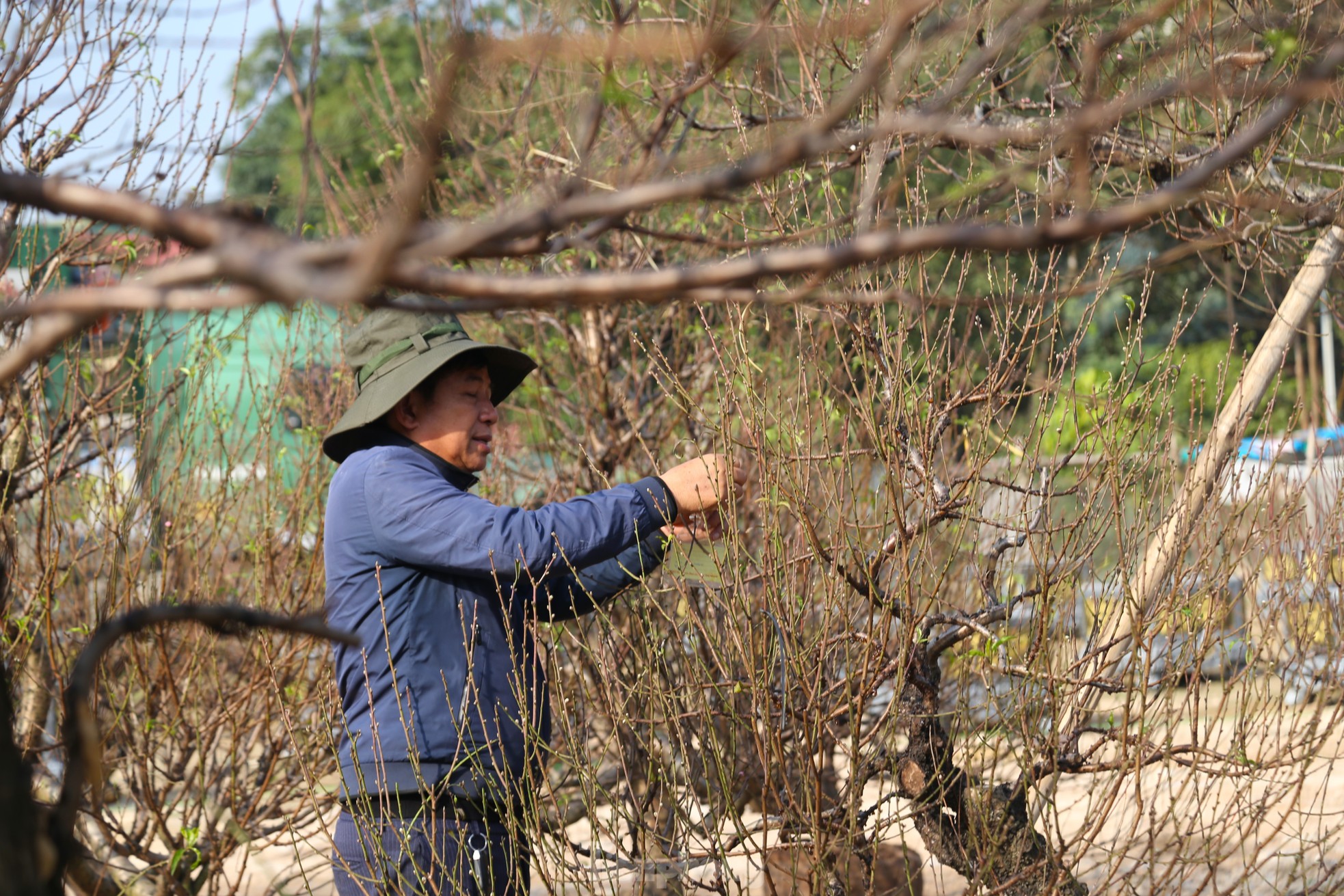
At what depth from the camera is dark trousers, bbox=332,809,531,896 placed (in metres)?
2.77

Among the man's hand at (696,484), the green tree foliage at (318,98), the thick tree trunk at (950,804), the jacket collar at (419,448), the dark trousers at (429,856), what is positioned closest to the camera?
the green tree foliage at (318,98)

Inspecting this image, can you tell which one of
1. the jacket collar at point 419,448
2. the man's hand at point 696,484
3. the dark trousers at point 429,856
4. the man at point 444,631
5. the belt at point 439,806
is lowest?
the dark trousers at point 429,856

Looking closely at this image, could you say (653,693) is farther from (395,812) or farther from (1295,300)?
(1295,300)

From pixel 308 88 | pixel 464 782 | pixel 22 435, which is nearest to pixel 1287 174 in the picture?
pixel 464 782

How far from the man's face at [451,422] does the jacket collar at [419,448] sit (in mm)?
16

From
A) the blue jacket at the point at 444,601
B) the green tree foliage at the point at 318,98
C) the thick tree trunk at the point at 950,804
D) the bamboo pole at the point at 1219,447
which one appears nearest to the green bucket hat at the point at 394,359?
the blue jacket at the point at 444,601

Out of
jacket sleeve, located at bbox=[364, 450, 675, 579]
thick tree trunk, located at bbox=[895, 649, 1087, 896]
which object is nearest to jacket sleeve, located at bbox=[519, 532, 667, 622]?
jacket sleeve, located at bbox=[364, 450, 675, 579]

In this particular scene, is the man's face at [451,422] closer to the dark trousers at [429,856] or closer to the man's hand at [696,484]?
the man's hand at [696,484]

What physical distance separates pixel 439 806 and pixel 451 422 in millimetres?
930

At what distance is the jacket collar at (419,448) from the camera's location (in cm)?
317

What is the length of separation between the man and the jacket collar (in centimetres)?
1

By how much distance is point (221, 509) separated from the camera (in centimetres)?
509

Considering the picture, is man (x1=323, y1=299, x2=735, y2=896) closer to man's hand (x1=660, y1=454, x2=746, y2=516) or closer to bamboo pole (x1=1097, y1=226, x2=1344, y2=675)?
man's hand (x1=660, y1=454, x2=746, y2=516)

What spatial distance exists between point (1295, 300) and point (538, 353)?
11.9ft
